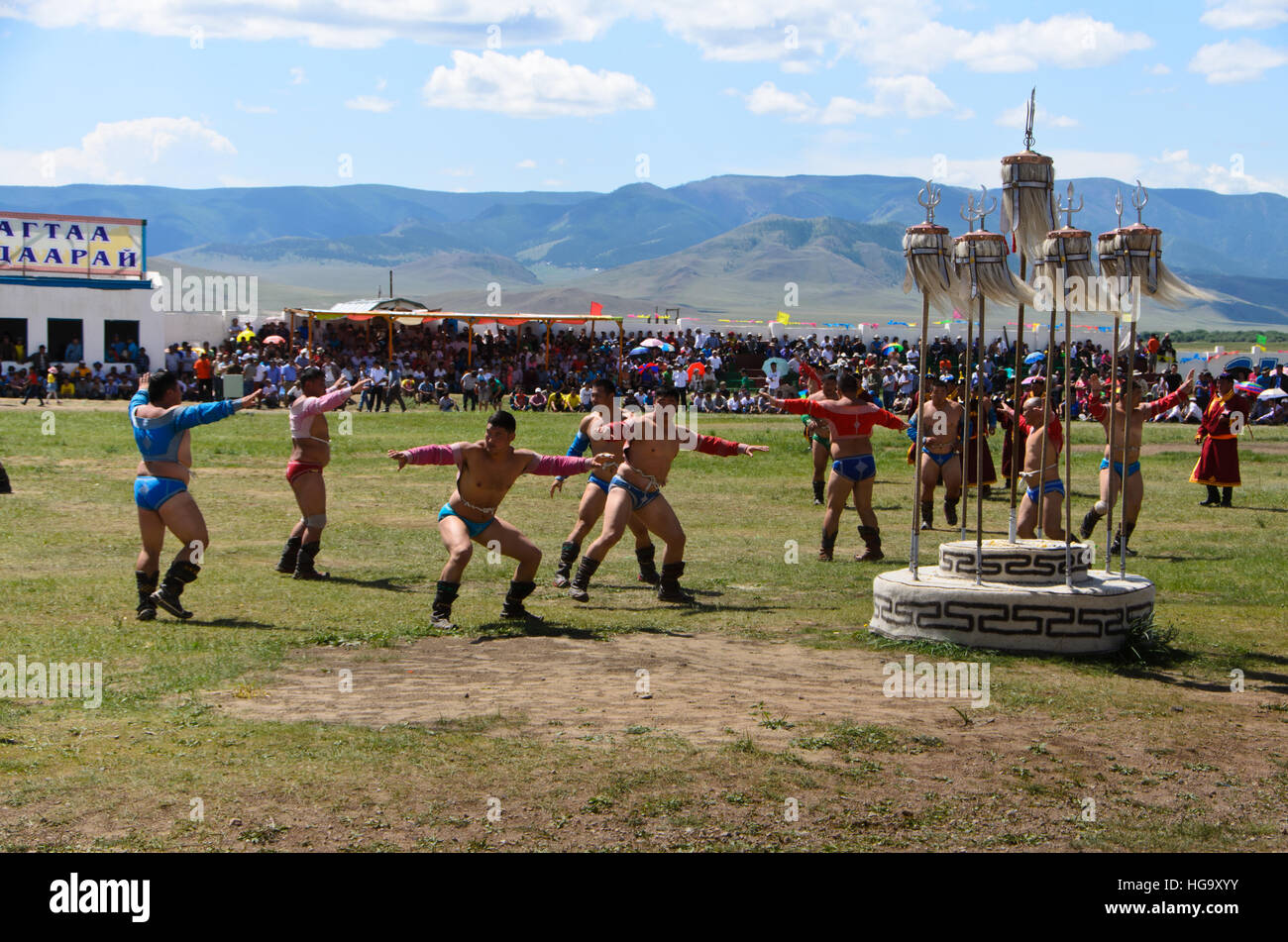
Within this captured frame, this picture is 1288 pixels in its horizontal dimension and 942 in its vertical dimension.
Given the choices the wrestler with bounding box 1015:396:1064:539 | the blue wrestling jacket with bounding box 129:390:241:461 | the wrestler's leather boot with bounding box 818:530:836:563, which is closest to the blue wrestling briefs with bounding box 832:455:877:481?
the wrestler's leather boot with bounding box 818:530:836:563

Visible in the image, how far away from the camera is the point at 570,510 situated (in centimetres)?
1839

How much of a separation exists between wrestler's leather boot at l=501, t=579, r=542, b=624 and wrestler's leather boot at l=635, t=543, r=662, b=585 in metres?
2.20

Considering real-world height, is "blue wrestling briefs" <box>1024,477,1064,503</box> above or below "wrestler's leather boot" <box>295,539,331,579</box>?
above

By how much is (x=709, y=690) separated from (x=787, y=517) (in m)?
9.56

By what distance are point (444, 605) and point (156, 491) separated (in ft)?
7.67

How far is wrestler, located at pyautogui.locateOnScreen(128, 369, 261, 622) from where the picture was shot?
1040cm

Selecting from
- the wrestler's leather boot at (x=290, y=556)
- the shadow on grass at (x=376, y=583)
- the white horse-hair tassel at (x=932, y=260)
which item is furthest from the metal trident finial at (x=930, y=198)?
the wrestler's leather boot at (x=290, y=556)

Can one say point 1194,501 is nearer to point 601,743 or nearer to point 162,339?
point 601,743

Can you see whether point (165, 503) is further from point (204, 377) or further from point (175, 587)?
point (204, 377)

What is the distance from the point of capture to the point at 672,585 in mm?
11820

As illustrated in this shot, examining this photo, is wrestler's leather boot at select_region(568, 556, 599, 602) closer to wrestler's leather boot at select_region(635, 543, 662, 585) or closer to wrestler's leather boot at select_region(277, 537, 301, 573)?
wrestler's leather boot at select_region(635, 543, 662, 585)
